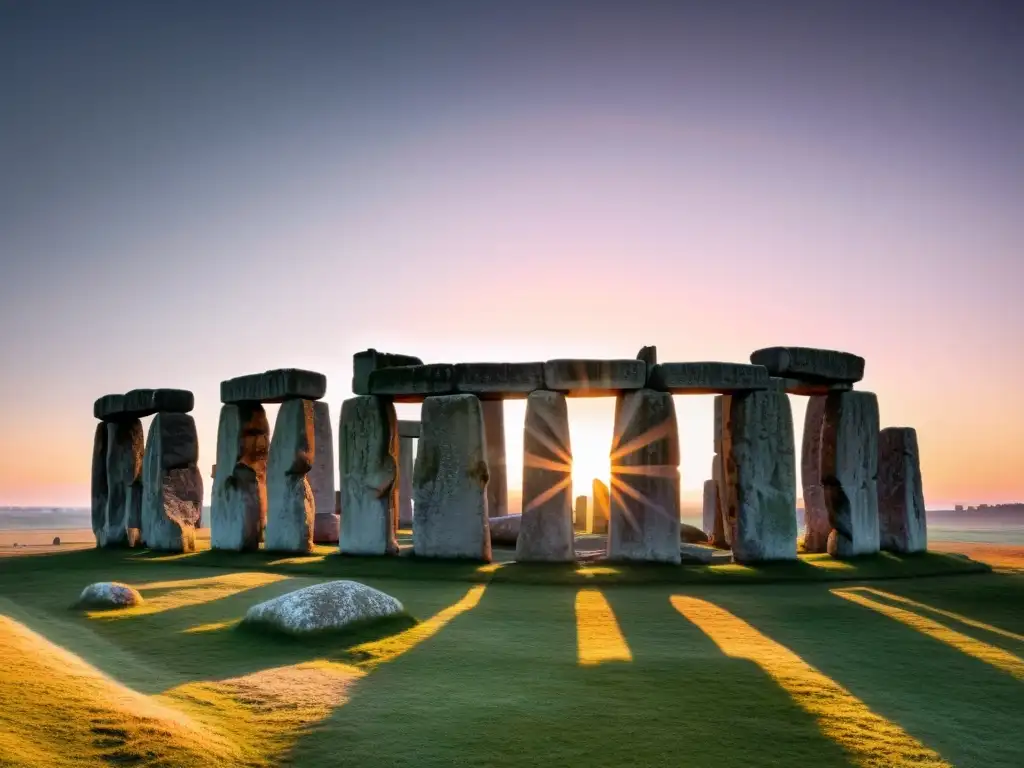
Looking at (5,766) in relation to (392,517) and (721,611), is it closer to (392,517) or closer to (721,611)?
(721,611)

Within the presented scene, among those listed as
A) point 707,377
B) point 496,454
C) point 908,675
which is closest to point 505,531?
point 496,454

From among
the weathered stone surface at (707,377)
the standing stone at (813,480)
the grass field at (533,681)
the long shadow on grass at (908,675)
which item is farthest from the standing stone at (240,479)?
the standing stone at (813,480)

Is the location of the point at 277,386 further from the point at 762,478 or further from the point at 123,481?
the point at 762,478

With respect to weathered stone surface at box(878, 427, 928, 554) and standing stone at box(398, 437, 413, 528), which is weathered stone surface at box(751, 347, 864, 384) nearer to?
weathered stone surface at box(878, 427, 928, 554)

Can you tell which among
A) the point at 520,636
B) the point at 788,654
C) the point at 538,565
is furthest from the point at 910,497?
the point at 520,636

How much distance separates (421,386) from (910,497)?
1007 cm

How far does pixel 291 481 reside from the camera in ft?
54.9

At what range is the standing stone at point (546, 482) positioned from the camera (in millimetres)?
14250

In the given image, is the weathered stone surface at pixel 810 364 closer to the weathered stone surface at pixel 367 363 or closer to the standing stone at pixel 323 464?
the weathered stone surface at pixel 367 363

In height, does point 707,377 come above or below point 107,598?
above

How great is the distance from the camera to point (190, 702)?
19.2 ft

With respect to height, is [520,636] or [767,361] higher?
[767,361]

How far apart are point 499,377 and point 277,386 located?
5017mm

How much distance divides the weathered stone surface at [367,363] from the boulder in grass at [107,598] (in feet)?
24.2
